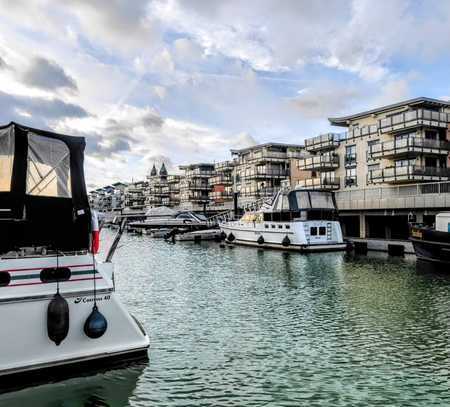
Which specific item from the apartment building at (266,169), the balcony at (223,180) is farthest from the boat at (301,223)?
the balcony at (223,180)

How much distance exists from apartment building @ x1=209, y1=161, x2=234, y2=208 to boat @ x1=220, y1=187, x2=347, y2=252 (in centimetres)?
4633

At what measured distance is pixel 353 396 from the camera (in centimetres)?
902

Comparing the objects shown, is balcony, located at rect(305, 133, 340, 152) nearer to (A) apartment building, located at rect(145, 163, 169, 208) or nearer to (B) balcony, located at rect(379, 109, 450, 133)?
(B) balcony, located at rect(379, 109, 450, 133)

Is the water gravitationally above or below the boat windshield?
below

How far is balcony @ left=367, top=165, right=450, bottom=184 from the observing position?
44.0m

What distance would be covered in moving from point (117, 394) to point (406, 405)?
6.09 meters

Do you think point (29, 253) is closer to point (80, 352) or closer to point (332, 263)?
point (80, 352)

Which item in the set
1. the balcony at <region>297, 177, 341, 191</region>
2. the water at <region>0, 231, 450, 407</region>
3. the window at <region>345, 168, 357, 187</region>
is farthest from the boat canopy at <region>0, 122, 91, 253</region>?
the window at <region>345, 168, 357, 187</region>

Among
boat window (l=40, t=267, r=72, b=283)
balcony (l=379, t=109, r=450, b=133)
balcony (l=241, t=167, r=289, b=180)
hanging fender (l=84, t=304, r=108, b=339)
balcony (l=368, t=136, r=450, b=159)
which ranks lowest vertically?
hanging fender (l=84, t=304, r=108, b=339)

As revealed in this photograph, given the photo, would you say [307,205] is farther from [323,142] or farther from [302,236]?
[323,142]

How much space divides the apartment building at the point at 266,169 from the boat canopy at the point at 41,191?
67.7m

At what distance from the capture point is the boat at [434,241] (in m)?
29.1

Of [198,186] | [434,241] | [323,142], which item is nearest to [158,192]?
[198,186]

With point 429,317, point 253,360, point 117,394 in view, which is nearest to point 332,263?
point 429,317
